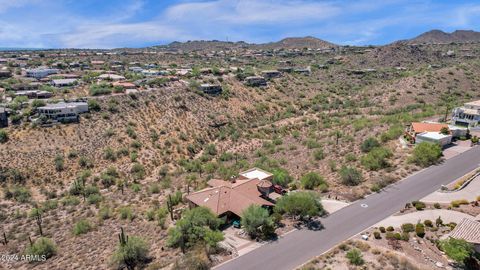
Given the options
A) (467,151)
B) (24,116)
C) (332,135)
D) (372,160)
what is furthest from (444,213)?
(24,116)

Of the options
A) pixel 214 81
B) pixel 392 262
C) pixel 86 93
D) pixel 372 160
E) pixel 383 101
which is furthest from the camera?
pixel 214 81

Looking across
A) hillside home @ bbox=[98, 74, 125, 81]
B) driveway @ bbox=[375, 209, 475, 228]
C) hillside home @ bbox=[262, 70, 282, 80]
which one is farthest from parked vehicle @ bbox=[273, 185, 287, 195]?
hillside home @ bbox=[262, 70, 282, 80]

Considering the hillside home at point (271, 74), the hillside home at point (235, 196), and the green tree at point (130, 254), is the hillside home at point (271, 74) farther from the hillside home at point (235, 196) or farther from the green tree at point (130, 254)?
the green tree at point (130, 254)

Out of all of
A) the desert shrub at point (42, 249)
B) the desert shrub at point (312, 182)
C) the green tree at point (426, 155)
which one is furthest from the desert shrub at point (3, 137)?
the green tree at point (426, 155)

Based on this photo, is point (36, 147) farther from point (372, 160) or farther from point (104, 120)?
point (372, 160)

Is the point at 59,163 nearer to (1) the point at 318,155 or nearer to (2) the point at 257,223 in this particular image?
(2) the point at 257,223

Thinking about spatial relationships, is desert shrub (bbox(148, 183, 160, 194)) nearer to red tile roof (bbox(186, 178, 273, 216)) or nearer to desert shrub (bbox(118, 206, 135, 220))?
desert shrub (bbox(118, 206, 135, 220))
